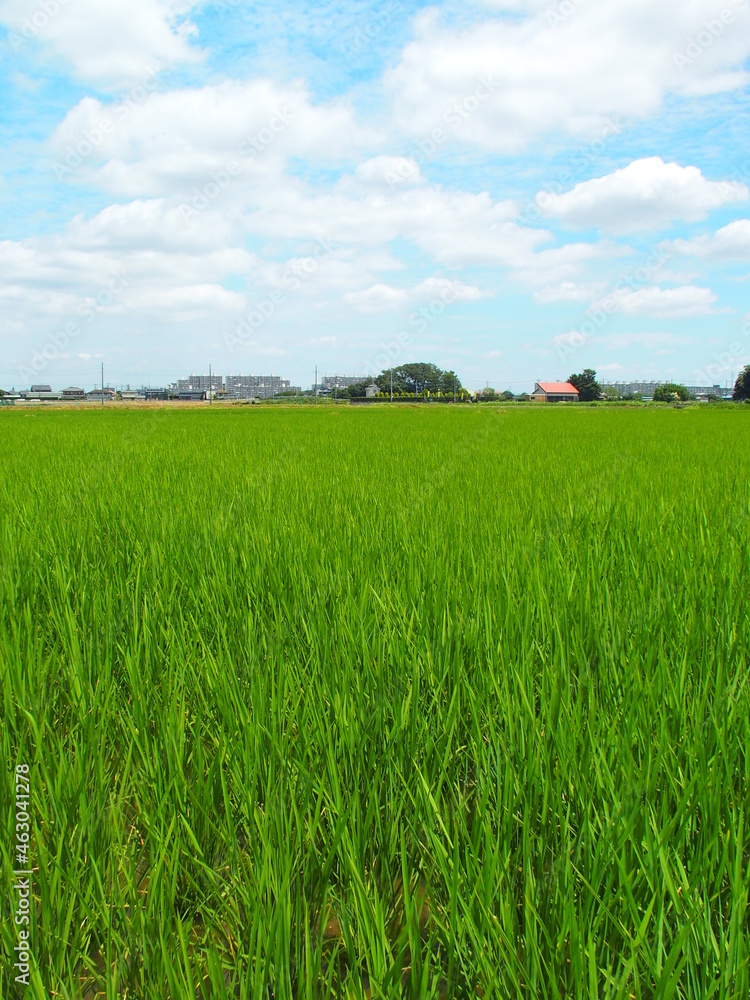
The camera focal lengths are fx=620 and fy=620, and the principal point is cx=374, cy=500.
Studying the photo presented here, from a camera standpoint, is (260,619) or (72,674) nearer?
(72,674)

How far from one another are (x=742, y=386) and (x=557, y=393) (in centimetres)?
2834

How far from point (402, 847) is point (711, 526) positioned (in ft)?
10.1

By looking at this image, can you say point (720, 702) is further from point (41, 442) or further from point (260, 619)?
point (41, 442)

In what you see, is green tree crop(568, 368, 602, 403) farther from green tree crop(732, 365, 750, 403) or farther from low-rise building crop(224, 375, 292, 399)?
low-rise building crop(224, 375, 292, 399)

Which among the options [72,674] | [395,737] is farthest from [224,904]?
[72,674]

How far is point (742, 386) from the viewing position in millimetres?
54812

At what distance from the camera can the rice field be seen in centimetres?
86

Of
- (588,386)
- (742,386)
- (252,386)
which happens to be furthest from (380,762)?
(252,386)

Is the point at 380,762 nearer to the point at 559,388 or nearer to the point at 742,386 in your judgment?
the point at 742,386

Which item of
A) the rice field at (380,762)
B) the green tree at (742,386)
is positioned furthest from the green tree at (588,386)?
the rice field at (380,762)

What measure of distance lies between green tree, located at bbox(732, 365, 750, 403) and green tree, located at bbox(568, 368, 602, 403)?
19.5m

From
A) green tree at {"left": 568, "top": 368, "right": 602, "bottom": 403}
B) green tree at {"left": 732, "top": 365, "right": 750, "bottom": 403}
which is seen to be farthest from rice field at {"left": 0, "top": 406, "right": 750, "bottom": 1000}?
green tree at {"left": 568, "top": 368, "right": 602, "bottom": 403}

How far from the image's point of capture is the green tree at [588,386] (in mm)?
75625

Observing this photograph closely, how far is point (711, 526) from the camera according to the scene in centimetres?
345
